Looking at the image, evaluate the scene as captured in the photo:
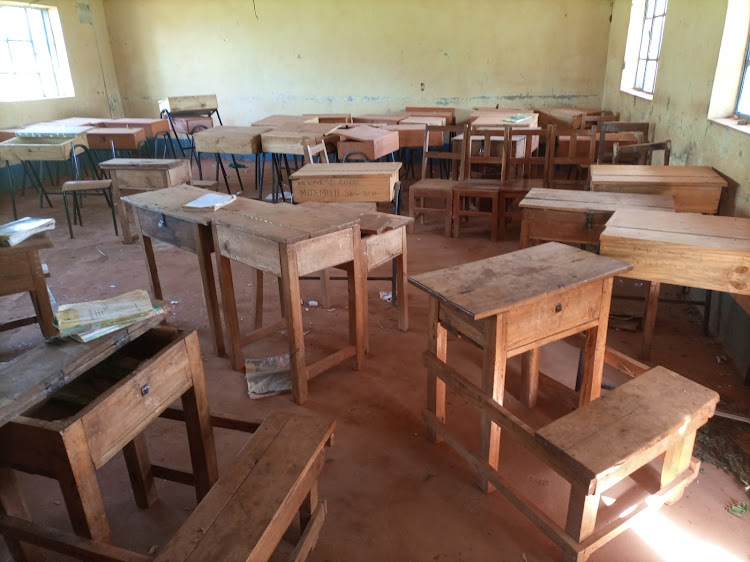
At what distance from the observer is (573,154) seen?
5.30m

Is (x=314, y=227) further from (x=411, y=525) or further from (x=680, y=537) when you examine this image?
(x=680, y=537)

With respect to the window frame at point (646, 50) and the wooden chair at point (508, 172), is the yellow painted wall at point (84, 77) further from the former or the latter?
the window frame at point (646, 50)

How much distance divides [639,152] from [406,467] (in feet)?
10.9

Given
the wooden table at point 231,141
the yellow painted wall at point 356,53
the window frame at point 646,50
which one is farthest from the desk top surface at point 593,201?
the yellow painted wall at point 356,53

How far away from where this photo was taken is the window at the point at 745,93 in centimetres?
328

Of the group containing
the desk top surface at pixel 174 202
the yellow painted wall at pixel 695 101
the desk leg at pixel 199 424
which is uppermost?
the yellow painted wall at pixel 695 101

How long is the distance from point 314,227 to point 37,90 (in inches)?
305

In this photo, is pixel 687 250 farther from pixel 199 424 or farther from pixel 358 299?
pixel 199 424

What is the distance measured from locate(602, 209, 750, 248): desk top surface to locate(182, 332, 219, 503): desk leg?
1655mm

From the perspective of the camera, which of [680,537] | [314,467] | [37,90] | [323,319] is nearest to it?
[314,467]

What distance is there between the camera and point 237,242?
263 cm

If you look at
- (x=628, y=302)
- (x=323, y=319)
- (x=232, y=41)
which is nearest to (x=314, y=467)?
(x=323, y=319)

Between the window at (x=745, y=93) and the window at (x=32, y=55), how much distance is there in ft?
27.7

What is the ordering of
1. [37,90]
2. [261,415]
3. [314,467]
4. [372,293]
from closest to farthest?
[314,467], [261,415], [372,293], [37,90]
